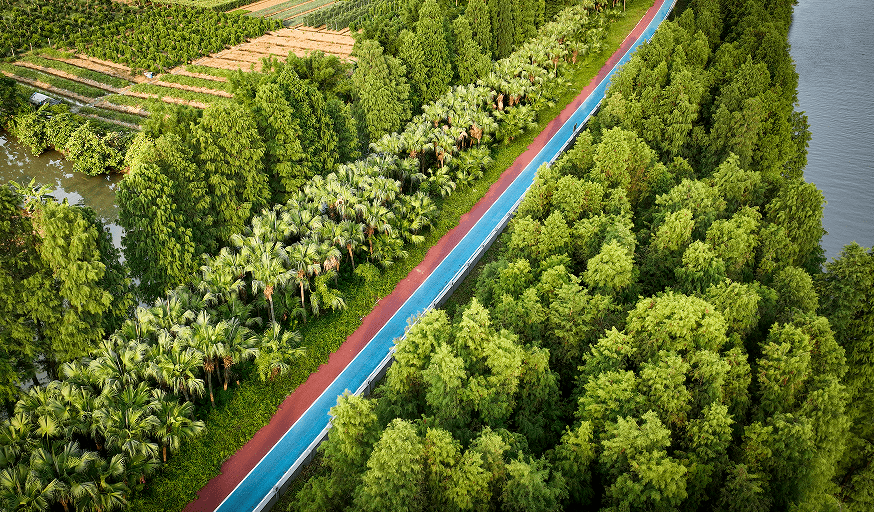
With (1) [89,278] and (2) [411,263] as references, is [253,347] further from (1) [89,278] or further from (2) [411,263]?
(2) [411,263]

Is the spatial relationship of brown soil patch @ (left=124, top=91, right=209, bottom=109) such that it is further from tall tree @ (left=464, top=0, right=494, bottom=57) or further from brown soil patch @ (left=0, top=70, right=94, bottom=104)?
tall tree @ (left=464, top=0, right=494, bottom=57)

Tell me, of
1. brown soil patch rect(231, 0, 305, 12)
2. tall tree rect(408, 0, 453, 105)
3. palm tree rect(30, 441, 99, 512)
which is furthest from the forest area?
brown soil patch rect(231, 0, 305, 12)

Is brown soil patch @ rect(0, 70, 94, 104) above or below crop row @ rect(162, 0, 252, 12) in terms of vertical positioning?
below

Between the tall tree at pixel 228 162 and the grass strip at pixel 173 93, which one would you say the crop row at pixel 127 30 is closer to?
the grass strip at pixel 173 93

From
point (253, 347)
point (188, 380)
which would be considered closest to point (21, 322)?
point (188, 380)

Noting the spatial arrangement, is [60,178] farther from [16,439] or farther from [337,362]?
[337,362]

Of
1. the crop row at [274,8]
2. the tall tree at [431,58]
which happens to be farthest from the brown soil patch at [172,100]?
the crop row at [274,8]
